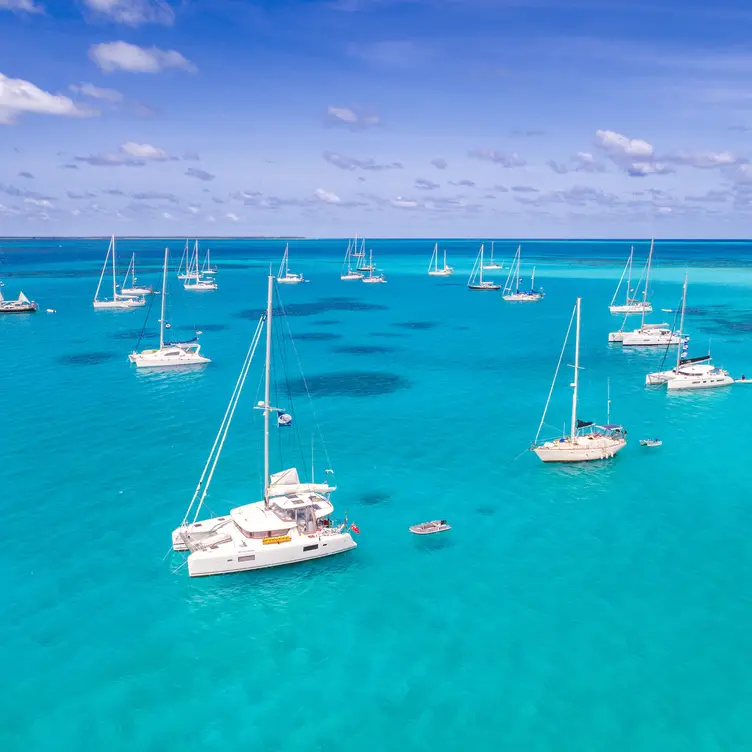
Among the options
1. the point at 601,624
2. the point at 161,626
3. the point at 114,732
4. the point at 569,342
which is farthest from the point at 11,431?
the point at 569,342

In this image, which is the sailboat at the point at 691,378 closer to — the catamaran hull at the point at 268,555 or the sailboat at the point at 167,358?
the catamaran hull at the point at 268,555

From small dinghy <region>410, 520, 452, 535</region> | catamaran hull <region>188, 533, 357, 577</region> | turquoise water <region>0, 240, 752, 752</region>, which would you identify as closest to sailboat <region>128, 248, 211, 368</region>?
turquoise water <region>0, 240, 752, 752</region>

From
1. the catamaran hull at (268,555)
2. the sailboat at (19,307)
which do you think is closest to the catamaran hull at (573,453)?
the catamaran hull at (268,555)

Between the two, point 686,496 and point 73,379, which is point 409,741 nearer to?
point 686,496

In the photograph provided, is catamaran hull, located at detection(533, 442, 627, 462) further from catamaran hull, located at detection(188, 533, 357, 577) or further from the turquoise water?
catamaran hull, located at detection(188, 533, 357, 577)

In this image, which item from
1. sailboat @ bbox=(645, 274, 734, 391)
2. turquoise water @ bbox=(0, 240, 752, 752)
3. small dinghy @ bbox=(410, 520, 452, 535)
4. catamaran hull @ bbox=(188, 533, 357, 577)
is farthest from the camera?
sailboat @ bbox=(645, 274, 734, 391)

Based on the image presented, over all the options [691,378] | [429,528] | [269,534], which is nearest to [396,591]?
[429,528]
